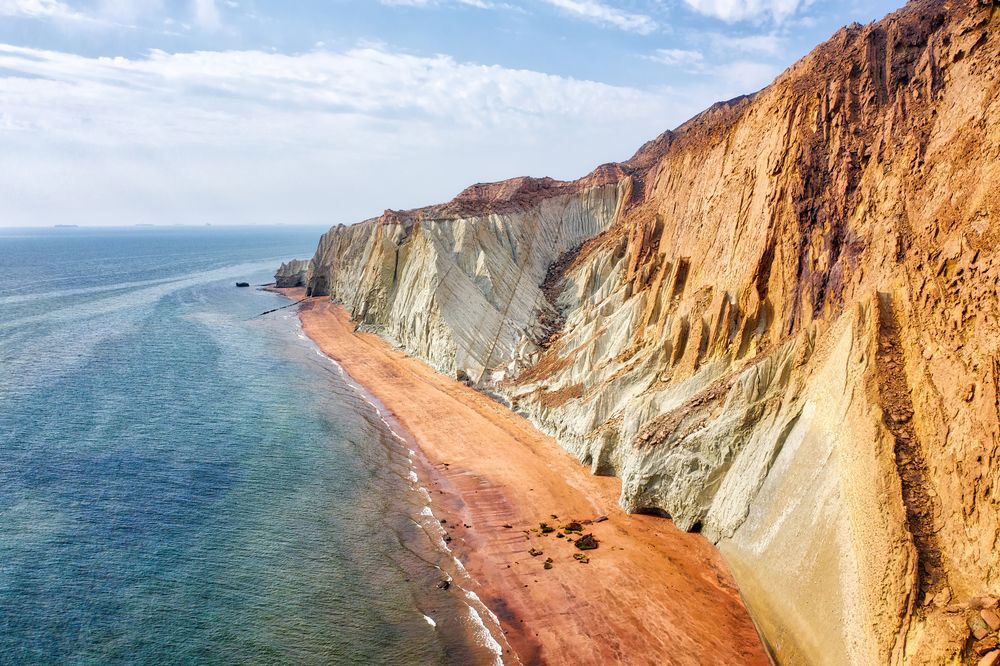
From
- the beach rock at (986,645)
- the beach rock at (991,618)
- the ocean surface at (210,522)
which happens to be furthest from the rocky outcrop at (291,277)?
the beach rock at (986,645)

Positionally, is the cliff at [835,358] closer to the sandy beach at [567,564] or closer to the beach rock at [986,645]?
the beach rock at [986,645]

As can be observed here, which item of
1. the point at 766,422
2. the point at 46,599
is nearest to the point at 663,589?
the point at 766,422

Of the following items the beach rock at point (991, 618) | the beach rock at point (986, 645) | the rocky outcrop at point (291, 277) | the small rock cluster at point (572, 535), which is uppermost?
the rocky outcrop at point (291, 277)

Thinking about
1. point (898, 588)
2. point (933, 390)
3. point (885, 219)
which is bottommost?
point (898, 588)

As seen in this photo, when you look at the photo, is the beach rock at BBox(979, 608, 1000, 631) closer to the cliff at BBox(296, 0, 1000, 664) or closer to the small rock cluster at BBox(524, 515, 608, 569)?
the cliff at BBox(296, 0, 1000, 664)

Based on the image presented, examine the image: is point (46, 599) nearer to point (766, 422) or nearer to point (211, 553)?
point (211, 553)

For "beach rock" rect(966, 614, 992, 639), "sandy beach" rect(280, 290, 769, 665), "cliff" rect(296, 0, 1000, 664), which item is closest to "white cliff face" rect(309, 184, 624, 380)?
"cliff" rect(296, 0, 1000, 664)

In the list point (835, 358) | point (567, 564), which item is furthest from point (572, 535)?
point (835, 358)

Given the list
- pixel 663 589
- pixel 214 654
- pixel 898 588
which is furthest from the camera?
pixel 663 589
